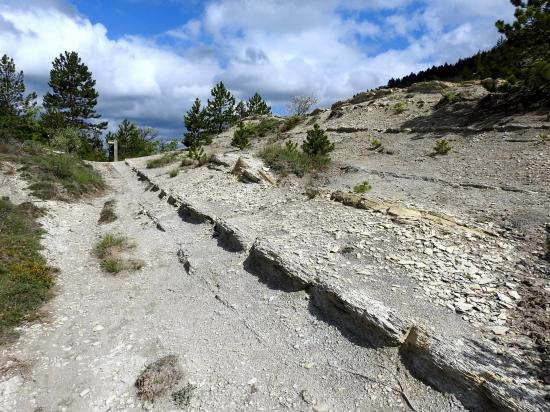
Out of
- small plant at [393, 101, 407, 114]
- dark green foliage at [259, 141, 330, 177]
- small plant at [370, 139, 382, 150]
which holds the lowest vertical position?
dark green foliage at [259, 141, 330, 177]

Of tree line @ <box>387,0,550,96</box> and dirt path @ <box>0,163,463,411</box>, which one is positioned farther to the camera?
tree line @ <box>387,0,550,96</box>

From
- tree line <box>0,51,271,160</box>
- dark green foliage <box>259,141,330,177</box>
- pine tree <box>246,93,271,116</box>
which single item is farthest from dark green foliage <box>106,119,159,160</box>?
dark green foliage <box>259,141,330,177</box>

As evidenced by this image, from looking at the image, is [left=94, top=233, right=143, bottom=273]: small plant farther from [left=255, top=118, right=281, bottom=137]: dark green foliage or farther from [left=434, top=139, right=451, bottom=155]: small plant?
[left=255, top=118, right=281, bottom=137]: dark green foliage

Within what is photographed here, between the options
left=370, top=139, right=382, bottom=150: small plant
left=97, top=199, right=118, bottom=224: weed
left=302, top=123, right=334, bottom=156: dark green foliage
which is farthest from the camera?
left=370, top=139, right=382, bottom=150: small plant

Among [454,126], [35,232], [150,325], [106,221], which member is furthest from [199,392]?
[454,126]

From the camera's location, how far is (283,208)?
12.4 metres

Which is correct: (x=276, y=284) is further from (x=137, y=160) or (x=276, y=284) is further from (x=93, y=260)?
(x=137, y=160)

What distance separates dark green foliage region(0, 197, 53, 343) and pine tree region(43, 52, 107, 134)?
32081mm

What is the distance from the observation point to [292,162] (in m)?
17.2

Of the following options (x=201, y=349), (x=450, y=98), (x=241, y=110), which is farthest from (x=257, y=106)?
(x=201, y=349)

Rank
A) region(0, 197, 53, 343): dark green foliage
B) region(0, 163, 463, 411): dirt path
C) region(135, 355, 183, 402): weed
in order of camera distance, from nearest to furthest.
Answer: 1. region(0, 163, 463, 411): dirt path
2. region(135, 355, 183, 402): weed
3. region(0, 197, 53, 343): dark green foliage

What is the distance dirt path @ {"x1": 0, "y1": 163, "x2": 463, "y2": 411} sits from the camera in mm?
5414

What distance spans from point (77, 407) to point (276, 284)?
14.4 ft

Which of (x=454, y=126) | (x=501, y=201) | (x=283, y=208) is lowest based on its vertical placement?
(x=283, y=208)
